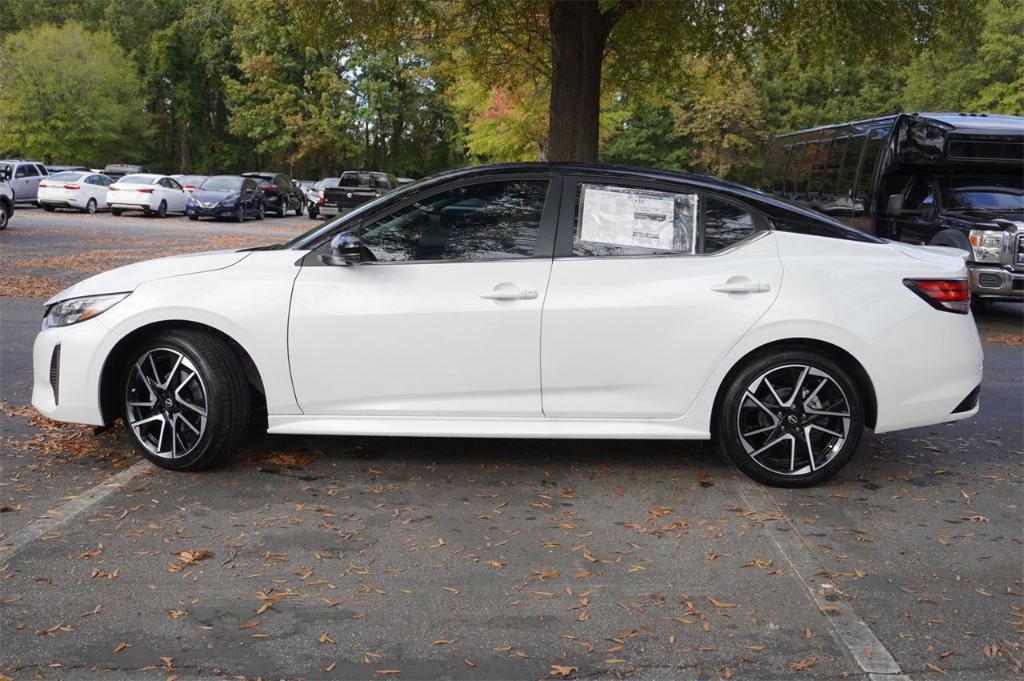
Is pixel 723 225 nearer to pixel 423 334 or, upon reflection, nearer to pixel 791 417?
pixel 791 417

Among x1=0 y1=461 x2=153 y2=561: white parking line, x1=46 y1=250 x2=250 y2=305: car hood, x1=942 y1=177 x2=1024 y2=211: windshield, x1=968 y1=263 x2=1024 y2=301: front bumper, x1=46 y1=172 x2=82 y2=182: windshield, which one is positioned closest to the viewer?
x1=0 y1=461 x2=153 y2=561: white parking line

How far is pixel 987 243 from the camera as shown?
1220 cm

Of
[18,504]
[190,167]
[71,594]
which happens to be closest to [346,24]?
[18,504]

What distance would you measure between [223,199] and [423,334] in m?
30.4

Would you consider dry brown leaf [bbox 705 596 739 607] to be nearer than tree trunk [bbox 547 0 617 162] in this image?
Yes

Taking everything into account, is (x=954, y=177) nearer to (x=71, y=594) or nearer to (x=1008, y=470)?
(x=1008, y=470)

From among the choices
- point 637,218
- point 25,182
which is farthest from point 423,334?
point 25,182

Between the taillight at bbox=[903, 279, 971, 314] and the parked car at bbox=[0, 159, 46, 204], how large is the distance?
116ft

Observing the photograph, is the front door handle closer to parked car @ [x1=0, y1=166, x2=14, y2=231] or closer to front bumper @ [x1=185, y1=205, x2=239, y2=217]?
parked car @ [x1=0, y1=166, x2=14, y2=231]

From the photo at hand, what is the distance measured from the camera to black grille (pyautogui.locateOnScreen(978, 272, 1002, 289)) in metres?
12.1

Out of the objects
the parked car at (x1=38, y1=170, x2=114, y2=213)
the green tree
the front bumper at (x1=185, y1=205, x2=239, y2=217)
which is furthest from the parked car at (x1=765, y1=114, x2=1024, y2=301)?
the green tree

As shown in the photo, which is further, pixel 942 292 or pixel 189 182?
pixel 189 182

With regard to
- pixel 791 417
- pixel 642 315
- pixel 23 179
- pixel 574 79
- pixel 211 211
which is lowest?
pixel 791 417

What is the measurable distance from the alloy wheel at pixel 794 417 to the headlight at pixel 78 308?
11.0 feet
